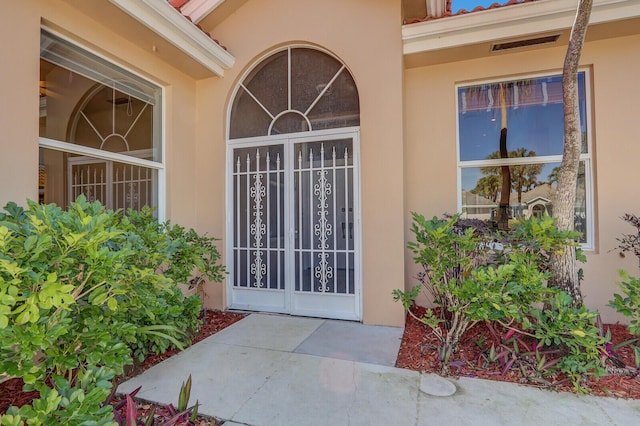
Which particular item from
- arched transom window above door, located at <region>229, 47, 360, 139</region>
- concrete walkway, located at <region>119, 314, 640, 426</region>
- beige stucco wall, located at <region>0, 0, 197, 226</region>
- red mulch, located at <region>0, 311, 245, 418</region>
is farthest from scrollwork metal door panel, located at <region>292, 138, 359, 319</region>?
beige stucco wall, located at <region>0, 0, 197, 226</region>

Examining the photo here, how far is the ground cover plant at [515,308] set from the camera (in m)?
3.13

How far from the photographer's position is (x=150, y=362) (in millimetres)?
3709

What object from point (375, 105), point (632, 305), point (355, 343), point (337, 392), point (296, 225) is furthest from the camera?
point (296, 225)

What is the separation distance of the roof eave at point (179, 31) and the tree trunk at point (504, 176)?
449 centimetres

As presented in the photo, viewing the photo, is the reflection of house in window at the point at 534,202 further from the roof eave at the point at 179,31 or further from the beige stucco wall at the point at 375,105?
the roof eave at the point at 179,31

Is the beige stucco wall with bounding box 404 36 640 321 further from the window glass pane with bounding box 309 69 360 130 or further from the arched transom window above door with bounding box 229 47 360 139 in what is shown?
the arched transom window above door with bounding box 229 47 360 139

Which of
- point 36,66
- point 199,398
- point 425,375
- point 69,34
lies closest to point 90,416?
point 199,398

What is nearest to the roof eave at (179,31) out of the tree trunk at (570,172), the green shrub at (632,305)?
the tree trunk at (570,172)

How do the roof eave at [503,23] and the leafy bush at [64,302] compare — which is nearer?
the leafy bush at [64,302]

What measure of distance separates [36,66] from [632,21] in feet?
23.8

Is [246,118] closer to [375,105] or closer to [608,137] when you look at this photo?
[375,105]

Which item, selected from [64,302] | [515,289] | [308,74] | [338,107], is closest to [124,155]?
[308,74]

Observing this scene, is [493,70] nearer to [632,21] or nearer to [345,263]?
[632,21]

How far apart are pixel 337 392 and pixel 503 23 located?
Result: 5.07m
